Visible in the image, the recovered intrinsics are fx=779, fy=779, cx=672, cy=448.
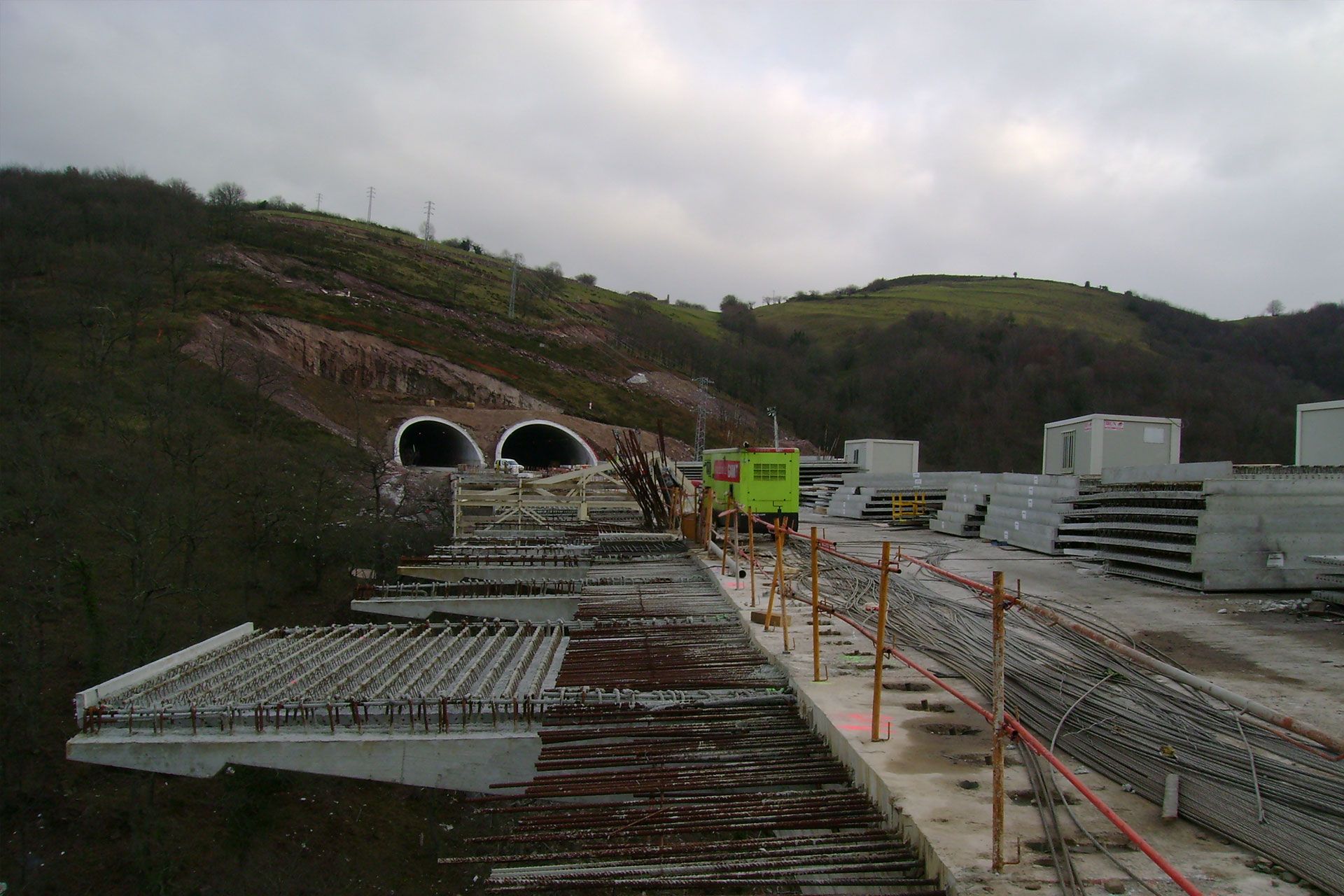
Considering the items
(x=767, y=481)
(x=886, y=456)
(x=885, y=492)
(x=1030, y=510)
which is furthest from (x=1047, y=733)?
(x=886, y=456)

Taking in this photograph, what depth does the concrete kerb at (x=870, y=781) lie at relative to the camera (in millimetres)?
3486

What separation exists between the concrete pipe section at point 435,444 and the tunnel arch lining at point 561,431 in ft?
4.23

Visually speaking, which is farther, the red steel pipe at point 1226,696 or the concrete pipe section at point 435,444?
the concrete pipe section at point 435,444

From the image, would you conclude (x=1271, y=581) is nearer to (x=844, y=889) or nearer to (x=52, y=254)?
(x=844, y=889)

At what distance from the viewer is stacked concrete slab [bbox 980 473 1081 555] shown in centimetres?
1496

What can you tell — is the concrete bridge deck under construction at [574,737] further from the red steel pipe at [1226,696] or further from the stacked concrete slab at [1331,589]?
the stacked concrete slab at [1331,589]

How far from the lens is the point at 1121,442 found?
17.3 metres

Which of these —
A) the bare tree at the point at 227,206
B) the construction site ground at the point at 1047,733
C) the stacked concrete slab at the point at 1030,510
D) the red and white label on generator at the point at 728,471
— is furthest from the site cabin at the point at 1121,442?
the bare tree at the point at 227,206

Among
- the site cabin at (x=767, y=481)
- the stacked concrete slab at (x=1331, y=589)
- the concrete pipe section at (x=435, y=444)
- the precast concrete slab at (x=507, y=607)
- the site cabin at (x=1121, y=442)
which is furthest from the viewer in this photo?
the concrete pipe section at (x=435, y=444)

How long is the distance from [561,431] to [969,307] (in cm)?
6668

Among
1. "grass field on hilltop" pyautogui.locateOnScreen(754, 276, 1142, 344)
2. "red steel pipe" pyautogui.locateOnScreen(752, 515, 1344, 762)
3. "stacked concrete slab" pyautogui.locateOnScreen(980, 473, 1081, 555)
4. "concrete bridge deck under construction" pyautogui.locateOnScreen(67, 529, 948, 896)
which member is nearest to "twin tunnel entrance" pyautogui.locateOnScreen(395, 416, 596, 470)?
"stacked concrete slab" pyautogui.locateOnScreen(980, 473, 1081, 555)

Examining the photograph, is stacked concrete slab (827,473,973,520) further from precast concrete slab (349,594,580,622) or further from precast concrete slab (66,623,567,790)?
precast concrete slab (66,623,567,790)

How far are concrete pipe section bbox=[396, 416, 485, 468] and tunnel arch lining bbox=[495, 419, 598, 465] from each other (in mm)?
1288

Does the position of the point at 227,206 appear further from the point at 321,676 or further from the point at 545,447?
the point at 321,676
